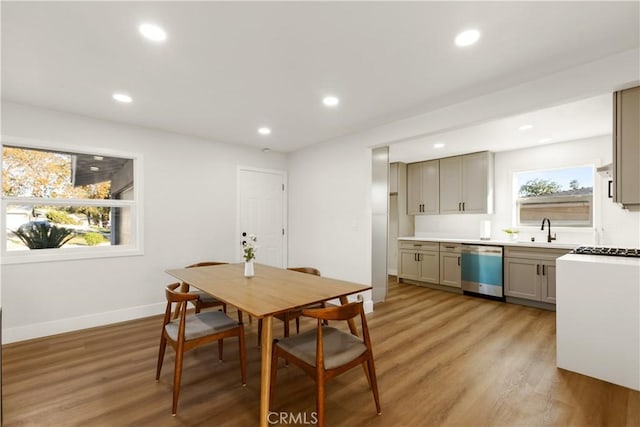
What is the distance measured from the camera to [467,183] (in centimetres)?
Answer: 536

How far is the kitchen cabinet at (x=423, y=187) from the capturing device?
19.0 ft

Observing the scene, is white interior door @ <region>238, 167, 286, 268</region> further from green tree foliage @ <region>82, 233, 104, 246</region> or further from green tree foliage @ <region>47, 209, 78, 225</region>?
green tree foliage @ <region>47, 209, 78, 225</region>

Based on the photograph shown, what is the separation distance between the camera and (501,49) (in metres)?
2.10

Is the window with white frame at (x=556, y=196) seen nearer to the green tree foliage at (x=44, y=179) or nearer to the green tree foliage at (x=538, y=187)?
A: the green tree foliage at (x=538, y=187)

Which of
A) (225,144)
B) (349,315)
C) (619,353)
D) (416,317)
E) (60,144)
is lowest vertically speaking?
(416,317)

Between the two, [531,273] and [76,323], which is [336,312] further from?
[531,273]

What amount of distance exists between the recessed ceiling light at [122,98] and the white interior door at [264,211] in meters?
1.93

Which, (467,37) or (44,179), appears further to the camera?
(44,179)

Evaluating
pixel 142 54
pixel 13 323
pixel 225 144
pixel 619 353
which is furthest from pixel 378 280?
pixel 13 323

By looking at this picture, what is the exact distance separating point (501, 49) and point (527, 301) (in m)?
3.79

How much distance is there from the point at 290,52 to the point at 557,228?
488 cm

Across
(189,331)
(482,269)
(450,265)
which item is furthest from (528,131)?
(189,331)

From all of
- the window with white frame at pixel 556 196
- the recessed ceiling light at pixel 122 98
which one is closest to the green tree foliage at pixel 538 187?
the window with white frame at pixel 556 196

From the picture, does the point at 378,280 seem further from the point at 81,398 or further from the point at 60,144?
the point at 60,144
